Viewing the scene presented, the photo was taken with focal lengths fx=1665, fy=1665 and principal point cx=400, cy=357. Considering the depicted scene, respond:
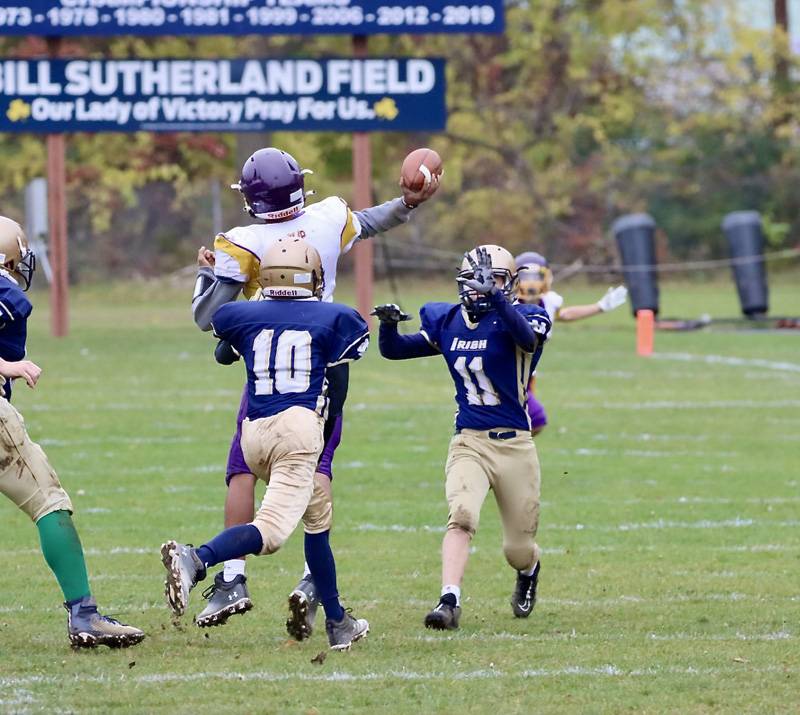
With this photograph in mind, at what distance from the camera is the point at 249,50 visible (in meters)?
31.6

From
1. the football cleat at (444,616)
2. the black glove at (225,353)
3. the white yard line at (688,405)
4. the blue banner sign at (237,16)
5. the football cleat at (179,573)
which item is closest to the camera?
the football cleat at (179,573)

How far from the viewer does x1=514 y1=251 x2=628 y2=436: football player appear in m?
9.59

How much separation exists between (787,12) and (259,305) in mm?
35720

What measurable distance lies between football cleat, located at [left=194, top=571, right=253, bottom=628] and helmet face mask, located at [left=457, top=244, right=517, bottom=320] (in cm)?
131

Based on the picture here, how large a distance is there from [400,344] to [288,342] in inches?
34.1

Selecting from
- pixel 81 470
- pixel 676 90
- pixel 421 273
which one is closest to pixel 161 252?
pixel 421 273

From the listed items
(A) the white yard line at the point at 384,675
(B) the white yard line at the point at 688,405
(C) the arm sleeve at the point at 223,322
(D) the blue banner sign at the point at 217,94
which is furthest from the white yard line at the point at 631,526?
(D) the blue banner sign at the point at 217,94

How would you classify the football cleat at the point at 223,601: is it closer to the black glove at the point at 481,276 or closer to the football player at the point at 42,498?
the football player at the point at 42,498

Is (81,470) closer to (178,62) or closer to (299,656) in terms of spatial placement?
(299,656)

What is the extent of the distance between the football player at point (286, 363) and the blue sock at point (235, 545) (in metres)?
0.01

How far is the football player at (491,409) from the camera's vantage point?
6.19m

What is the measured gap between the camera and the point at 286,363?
547 cm

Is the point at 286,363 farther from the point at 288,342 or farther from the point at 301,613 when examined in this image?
the point at 301,613

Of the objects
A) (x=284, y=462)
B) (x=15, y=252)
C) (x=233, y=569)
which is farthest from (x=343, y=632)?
(x=15, y=252)
